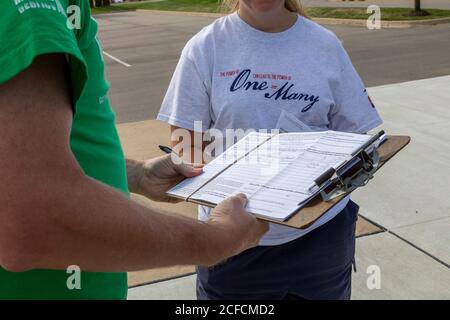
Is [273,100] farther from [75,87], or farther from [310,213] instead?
[75,87]

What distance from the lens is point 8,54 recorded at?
84cm

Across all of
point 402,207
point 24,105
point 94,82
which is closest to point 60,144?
point 24,105

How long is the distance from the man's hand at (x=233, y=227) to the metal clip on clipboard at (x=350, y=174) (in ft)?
0.58

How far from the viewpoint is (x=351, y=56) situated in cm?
1067

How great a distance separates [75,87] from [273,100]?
1.11 meters

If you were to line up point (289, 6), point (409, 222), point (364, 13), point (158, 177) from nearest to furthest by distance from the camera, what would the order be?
1. point (158, 177)
2. point (289, 6)
3. point (409, 222)
4. point (364, 13)

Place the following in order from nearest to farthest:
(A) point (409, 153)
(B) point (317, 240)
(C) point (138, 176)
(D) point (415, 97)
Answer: (C) point (138, 176) → (B) point (317, 240) → (A) point (409, 153) → (D) point (415, 97)

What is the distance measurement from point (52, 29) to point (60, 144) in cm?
18

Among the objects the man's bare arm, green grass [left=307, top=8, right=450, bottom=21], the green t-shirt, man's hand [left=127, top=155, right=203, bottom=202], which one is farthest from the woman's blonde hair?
green grass [left=307, top=8, right=450, bottom=21]

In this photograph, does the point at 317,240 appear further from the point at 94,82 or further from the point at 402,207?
the point at 402,207

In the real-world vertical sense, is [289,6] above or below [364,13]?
below

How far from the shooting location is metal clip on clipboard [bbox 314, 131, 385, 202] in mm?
1340

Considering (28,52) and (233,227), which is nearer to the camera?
(28,52)

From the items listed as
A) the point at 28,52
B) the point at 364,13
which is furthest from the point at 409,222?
the point at 364,13
